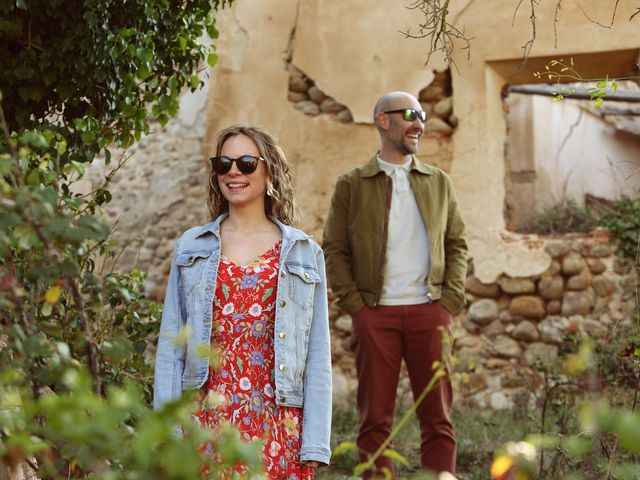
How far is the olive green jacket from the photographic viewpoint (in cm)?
452

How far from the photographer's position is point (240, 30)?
24.5ft

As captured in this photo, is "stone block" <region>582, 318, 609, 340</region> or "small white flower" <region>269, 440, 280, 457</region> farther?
"stone block" <region>582, 318, 609, 340</region>

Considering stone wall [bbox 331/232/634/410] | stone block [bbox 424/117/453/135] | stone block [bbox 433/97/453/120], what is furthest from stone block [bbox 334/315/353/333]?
stone block [bbox 433/97/453/120]

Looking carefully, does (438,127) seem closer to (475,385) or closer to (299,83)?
(299,83)

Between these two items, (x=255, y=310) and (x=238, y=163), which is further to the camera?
(x=238, y=163)

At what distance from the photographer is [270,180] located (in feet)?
10.7

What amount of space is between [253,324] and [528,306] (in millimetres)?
4173

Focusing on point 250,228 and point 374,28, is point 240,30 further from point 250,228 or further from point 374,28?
point 250,228

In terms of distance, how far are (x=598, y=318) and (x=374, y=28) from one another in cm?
290

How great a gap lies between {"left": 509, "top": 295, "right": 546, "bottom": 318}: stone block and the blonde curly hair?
375 centimetres

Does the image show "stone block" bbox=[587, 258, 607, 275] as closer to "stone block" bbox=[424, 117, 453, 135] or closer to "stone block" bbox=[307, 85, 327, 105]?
"stone block" bbox=[424, 117, 453, 135]

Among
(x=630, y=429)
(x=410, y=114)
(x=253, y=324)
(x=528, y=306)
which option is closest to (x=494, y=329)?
(x=528, y=306)

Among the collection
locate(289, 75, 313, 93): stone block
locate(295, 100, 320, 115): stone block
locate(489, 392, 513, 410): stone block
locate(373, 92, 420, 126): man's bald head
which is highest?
locate(289, 75, 313, 93): stone block

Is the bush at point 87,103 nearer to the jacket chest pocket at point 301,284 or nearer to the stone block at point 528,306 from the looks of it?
the jacket chest pocket at point 301,284
